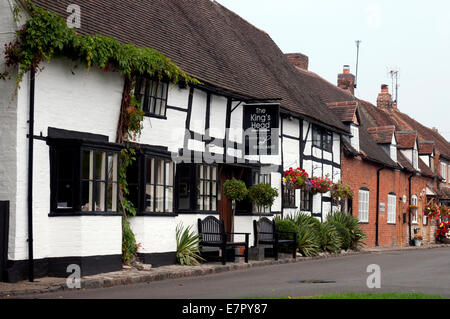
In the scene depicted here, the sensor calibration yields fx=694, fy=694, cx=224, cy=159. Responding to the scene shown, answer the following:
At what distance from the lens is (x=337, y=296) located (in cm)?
954

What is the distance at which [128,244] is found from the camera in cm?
1437

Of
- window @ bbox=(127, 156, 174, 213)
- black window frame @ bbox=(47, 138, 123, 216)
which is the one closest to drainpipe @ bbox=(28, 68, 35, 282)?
black window frame @ bbox=(47, 138, 123, 216)

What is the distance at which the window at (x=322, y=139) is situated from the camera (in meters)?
25.4

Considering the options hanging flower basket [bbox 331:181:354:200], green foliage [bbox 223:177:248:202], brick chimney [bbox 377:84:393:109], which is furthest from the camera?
brick chimney [bbox 377:84:393:109]

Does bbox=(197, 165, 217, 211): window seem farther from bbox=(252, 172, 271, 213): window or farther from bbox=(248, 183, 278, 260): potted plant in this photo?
bbox=(252, 172, 271, 213): window

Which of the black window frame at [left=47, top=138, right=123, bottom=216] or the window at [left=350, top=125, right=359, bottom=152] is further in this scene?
the window at [left=350, top=125, right=359, bottom=152]

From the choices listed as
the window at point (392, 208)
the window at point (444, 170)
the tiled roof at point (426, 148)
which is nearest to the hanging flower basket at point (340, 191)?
the window at point (392, 208)

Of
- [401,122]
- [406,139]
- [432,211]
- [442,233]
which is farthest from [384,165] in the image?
[442,233]

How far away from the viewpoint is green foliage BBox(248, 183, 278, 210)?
19.0 metres

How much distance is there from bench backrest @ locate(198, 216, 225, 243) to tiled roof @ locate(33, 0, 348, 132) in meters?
3.51

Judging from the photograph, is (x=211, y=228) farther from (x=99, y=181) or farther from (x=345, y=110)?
(x=345, y=110)

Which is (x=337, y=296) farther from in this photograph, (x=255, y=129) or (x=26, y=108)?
(x=255, y=129)
